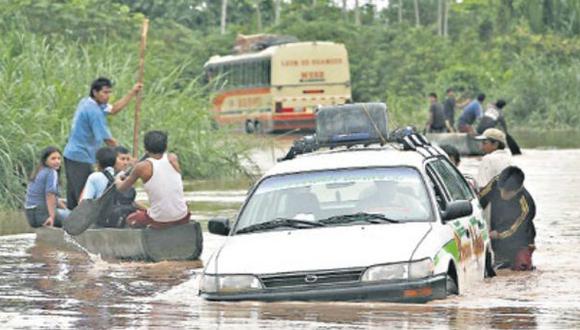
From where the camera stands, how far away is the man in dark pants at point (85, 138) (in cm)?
1792

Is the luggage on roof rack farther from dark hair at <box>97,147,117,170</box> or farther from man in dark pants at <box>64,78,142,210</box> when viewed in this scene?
man in dark pants at <box>64,78,142,210</box>

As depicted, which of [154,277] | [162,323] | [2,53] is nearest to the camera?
[162,323]

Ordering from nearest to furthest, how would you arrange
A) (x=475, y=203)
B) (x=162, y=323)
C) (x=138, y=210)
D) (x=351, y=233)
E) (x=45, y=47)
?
(x=162, y=323) < (x=351, y=233) < (x=475, y=203) < (x=138, y=210) < (x=45, y=47)

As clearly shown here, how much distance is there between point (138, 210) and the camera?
1595 centimetres

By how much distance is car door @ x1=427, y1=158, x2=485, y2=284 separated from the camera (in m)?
12.1

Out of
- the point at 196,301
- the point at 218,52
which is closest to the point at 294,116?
the point at 218,52

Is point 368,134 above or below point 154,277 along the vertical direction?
above

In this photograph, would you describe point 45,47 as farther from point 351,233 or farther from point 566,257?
point 351,233

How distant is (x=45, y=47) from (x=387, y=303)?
1626cm

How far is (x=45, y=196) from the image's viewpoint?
17.5m

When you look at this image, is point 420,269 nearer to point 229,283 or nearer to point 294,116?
point 229,283

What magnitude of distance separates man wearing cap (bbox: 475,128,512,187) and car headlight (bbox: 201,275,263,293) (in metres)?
4.24

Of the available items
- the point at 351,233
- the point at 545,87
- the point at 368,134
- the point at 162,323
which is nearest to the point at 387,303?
the point at 351,233

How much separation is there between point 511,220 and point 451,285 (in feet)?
9.46
